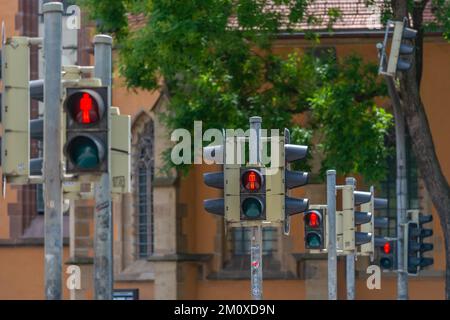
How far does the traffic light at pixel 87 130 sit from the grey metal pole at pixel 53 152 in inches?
11.2

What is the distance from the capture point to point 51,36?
42.6 ft

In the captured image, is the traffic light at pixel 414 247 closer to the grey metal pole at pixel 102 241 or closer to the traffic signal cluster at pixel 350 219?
the traffic signal cluster at pixel 350 219

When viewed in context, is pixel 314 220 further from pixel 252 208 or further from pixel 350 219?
pixel 252 208

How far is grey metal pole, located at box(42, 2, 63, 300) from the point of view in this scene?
12.8 metres

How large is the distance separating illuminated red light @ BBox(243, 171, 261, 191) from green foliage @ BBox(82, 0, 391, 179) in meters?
13.0

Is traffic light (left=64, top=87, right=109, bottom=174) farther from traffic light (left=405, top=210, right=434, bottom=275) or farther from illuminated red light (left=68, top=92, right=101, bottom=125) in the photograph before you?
traffic light (left=405, top=210, right=434, bottom=275)

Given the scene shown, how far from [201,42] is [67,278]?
9.58 meters

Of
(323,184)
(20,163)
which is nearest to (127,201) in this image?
(323,184)

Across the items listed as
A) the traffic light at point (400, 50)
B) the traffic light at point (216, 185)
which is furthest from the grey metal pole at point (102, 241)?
the traffic light at point (400, 50)

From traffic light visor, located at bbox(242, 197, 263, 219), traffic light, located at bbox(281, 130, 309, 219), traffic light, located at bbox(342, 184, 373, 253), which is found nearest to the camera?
traffic light visor, located at bbox(242, 197, 263, 219)

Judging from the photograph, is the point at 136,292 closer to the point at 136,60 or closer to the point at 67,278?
the point at 67,278

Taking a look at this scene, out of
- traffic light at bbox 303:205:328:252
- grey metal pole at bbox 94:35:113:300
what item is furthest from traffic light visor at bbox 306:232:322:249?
grey metal pole at bbox 94:35:113:300

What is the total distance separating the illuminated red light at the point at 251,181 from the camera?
17.8 metres

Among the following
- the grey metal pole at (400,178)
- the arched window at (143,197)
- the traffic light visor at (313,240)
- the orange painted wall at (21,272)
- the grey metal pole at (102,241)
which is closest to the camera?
the grey metal pole at (102,241)
